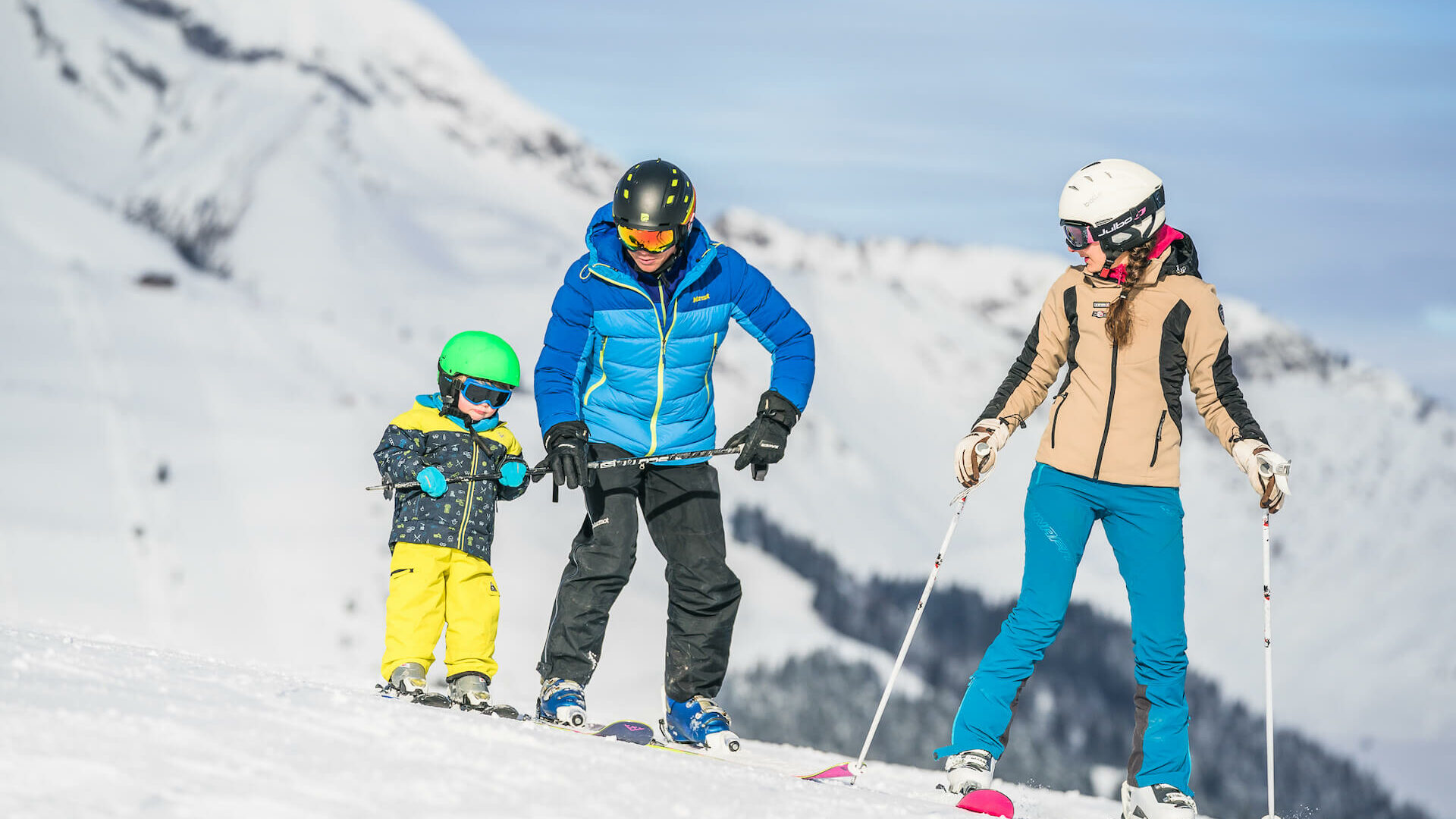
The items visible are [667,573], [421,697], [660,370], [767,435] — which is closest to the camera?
[421,697]

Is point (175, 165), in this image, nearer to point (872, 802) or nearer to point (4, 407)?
point (4, 407)

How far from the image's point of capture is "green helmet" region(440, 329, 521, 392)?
607 centimetres

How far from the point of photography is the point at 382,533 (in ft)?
117

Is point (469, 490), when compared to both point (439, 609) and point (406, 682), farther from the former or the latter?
point (406, 682)

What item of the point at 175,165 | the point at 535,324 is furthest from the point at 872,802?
the point at 175,165

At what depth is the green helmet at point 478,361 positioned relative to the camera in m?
6.07

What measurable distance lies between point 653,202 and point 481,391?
1.24 meters

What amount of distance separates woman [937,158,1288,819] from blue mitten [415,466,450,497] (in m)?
2.27

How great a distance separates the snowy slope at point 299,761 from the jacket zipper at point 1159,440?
160cm

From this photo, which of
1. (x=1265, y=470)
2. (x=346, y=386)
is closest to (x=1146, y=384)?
(x=1265, y=470)

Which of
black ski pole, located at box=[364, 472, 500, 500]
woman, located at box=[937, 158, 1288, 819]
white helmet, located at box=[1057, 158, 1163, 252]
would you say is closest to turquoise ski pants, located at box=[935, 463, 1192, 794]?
woman, located at box=[937, 158, 1288, 819]

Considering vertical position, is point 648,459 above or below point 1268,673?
above

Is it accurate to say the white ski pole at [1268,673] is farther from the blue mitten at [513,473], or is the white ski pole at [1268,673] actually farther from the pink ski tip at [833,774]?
the blue mitten at [513,473]

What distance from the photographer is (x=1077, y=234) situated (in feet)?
17.1
